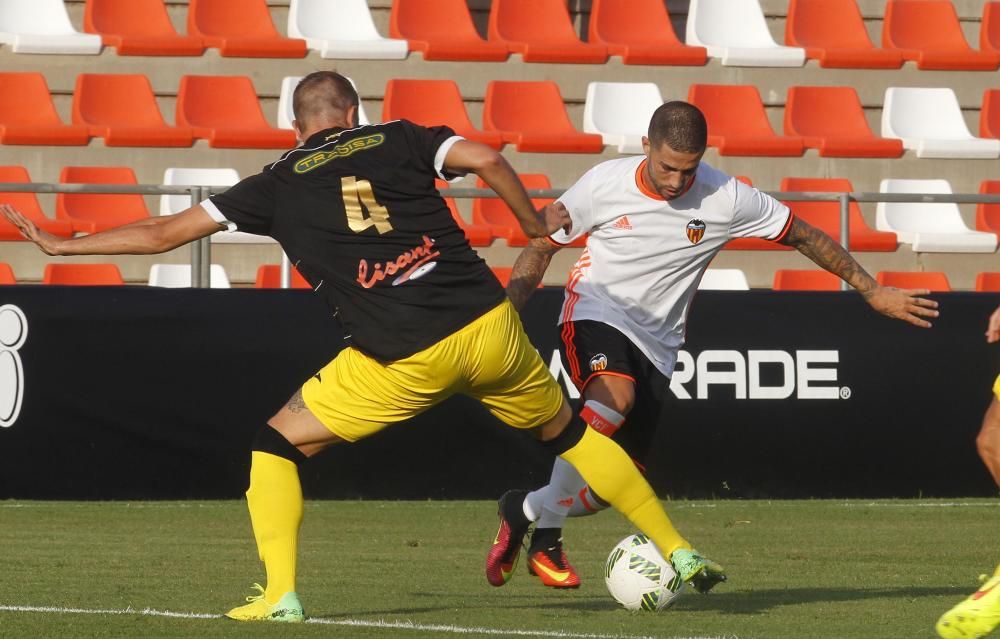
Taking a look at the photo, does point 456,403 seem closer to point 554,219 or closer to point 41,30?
point 554,219

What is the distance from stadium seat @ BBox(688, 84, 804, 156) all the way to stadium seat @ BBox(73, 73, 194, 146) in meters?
4.52

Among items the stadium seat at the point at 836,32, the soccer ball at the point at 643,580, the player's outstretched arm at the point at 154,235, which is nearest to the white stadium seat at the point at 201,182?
the stadium seat at the point at 836,32

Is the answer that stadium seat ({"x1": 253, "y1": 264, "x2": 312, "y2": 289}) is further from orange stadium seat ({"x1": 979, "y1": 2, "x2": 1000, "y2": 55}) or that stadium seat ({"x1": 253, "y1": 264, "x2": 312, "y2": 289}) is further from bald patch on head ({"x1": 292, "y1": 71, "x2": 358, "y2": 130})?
orange stadium seat ({"x1": 979, "y1": 2, "x2": 1000, "y2": 55})

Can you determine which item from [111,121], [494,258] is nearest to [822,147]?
[494,258]

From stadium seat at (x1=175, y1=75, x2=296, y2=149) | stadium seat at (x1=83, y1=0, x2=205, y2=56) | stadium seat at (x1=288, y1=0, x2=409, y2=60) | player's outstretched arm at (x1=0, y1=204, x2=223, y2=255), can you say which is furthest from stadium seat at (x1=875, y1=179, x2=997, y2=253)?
player's outstretched arm at (x1=0, y1=204, x2=223, y2=255)

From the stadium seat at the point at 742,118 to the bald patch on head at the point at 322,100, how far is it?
9.61 meters

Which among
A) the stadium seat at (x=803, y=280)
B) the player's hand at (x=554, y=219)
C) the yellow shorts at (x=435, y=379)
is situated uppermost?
the player's hand at (x=554, y=219)

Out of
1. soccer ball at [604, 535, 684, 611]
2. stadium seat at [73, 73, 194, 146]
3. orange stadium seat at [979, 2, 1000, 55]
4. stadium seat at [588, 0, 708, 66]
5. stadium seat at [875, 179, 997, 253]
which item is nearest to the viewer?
soccer ball at [604, 535, 684, 611]

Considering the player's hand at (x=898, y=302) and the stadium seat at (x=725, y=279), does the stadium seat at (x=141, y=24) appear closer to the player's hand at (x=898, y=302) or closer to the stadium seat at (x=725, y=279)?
the stadium seat at (x=725, y=279)

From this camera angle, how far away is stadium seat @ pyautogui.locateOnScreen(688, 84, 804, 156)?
602 inches

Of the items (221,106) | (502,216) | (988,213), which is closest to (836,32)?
(988,213)

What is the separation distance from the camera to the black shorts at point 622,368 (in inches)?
280

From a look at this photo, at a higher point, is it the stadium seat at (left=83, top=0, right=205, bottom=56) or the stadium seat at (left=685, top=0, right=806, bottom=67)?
the stadium seat at (left=685, top=0, right=806, bottom=67)

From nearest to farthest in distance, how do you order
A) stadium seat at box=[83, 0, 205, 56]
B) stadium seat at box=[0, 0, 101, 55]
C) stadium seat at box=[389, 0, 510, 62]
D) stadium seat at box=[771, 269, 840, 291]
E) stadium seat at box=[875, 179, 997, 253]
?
stadium seat at box=[771, 269, 840, 291] → stadium seat at box=[0, 0, 101, 55] → stadium seat at box=[875, 179, 997, 253] → stadium seat at box=[83, 0, 205, 56] → stadium seat at box=[389, 0, 510, 62]
